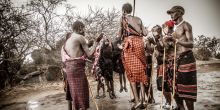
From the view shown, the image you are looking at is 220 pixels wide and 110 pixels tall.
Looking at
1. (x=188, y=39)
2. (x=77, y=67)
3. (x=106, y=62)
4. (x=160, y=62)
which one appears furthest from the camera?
(x=106, y=62)

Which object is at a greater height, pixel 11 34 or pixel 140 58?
pixel 11 34

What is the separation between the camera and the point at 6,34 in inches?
413

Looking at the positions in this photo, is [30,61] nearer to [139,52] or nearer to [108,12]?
[108,12]

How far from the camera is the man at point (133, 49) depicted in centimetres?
454

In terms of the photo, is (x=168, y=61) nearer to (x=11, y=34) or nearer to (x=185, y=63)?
(x=185, y=63)

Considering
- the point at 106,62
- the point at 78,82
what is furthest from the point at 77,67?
the point at 106,62

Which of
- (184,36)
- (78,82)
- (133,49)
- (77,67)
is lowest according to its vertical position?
(78,82)

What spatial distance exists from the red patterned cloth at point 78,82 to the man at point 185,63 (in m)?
1.37

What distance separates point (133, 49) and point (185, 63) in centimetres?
90

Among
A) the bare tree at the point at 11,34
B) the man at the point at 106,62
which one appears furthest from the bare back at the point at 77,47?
the bare tree at the point at 11,34

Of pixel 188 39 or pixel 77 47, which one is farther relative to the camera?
pixel 77 47

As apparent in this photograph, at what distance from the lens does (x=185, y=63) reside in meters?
4.04

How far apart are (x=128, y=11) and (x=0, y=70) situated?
25.2ft

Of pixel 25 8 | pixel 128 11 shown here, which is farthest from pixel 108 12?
pixel 128 11
